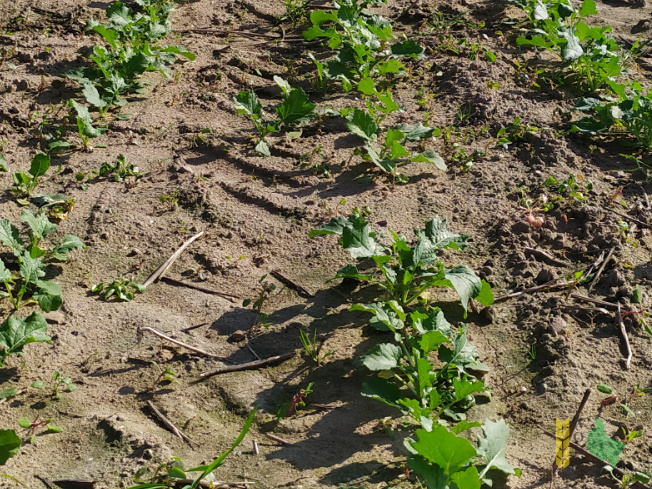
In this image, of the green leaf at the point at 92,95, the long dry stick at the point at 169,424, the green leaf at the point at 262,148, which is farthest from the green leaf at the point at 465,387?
the green leaf at the point at 92,95

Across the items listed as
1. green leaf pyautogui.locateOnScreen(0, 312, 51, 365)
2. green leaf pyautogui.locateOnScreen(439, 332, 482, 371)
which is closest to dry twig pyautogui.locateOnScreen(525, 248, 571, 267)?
green leaf pyautogui.locateOnScreen(439, 332, 482, 371)

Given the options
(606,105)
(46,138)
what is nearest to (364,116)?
(606,105)

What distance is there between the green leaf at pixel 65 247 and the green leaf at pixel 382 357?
1.62m

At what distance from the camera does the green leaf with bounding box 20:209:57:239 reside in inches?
141

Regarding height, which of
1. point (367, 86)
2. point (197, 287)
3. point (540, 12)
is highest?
point (540, 12)

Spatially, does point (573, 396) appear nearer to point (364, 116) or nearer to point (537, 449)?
point (537, 449)

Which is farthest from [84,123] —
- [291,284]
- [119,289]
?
[291,284]

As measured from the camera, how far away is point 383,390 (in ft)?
9.36

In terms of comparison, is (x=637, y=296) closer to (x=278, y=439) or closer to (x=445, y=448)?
(x=445, y=448)

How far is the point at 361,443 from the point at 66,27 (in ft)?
13.8

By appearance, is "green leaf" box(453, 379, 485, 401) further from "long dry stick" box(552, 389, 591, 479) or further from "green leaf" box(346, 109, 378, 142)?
"green leaf" box(346, 109, 378, 142)

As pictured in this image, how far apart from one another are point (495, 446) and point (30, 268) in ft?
7.28

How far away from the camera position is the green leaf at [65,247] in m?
3.59

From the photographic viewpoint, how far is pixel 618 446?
271 cm
